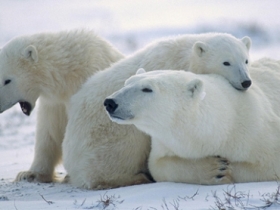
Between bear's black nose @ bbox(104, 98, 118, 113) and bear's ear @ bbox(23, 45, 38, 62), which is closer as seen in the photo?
bear's black nose @ bbox(104, 98, 118, 113)

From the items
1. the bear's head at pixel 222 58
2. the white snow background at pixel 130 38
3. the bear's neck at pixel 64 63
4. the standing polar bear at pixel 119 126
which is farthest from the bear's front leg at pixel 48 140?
the bear's head at pixel 222 58

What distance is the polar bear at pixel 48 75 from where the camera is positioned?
664 cm

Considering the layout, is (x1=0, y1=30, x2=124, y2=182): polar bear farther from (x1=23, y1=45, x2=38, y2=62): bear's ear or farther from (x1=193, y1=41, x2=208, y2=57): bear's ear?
(x1=193, y1=41, x2=208, y2=57): bear's ear

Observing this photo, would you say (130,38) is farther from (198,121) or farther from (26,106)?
(198,121)

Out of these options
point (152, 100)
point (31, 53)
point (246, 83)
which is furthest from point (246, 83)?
point (31, 53)

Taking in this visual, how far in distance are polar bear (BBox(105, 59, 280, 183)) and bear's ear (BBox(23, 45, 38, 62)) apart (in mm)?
1802

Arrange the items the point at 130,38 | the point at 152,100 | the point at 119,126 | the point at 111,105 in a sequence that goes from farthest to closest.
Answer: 1. the point at 130,38
2. the point at 119,126
3. the point at 152,100
4. the point at 111,105

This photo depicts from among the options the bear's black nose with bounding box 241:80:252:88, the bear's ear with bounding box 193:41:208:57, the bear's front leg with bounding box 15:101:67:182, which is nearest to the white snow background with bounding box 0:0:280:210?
the bear's front leg with bounding box 15:101:67:182

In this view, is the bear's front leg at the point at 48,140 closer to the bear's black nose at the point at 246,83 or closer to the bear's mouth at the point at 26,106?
the bear's mouth at the point at 26,106

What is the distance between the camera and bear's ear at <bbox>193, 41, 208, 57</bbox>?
5660mm

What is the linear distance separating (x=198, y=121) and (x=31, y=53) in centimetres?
232

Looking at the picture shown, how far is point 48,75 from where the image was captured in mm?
6691

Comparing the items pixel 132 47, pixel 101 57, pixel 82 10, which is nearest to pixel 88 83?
pixel 101 57

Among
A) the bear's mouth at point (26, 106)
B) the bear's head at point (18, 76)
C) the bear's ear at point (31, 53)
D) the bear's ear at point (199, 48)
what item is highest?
the bear's ear at point (199, 48)
